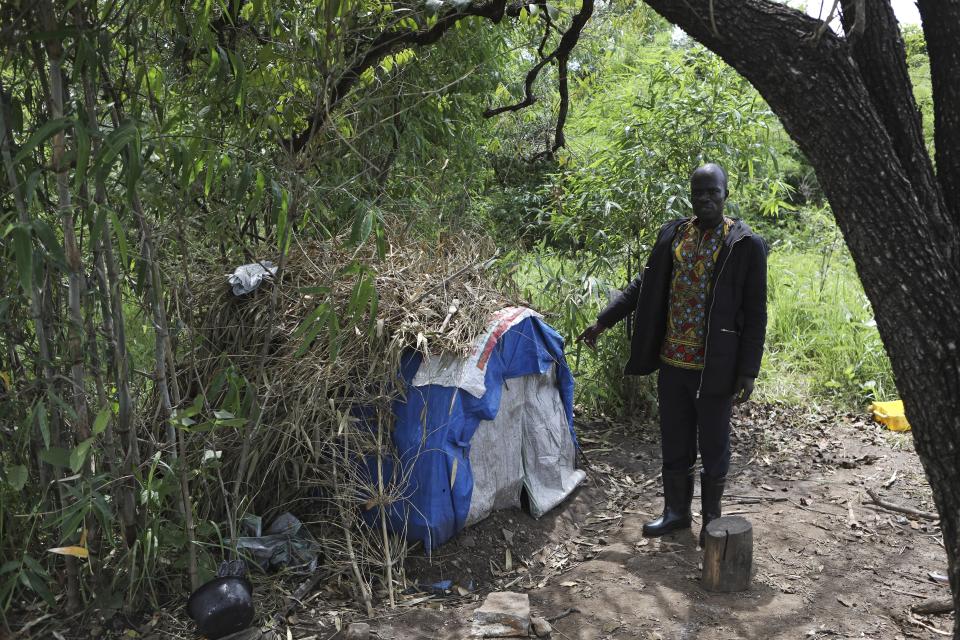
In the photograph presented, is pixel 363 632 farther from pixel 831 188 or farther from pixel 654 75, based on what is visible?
pixel 654 75

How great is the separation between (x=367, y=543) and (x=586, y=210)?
2.76 metres

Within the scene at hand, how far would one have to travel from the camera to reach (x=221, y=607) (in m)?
2.92

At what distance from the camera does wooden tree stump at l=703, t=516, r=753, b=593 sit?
332 cm

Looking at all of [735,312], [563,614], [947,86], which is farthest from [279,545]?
[947,86]

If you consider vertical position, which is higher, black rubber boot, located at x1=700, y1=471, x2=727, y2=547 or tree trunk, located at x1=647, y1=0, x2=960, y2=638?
tree trunk, located at x1=647, y1=0, x2=960, y2=638

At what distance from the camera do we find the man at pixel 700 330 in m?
3.45

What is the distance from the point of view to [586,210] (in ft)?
17.4

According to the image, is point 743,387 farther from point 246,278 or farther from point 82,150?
point 82,150

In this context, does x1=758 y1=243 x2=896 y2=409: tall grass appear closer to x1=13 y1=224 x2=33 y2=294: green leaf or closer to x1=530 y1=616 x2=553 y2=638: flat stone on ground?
x1=530 y1=616 x2=553 y2=638: flat stone on ground

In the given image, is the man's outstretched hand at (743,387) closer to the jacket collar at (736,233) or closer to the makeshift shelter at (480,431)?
the jacket collar at (736,233)

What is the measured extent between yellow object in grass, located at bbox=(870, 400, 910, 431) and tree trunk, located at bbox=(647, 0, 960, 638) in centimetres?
366

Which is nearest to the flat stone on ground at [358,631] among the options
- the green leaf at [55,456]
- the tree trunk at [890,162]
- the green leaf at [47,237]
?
the green leaf at [55,456]

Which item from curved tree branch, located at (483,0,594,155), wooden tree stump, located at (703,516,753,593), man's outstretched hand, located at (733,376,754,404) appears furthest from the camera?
curved tree branch, located at (483,0,594,155)

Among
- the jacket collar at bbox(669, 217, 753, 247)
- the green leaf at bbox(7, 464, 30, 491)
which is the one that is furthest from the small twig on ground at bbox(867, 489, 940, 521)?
the green leaf at bbox(7, 464, 30, 491)
